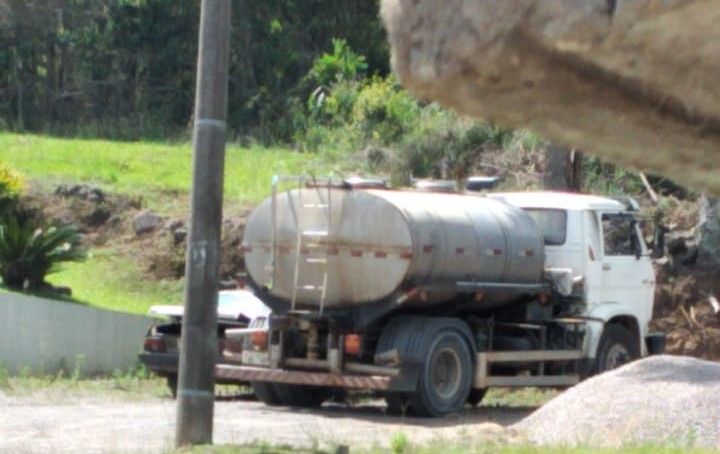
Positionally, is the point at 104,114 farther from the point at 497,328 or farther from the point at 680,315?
the point at 497,328

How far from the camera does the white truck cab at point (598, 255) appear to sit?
1970cm

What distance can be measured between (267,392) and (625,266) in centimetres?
494

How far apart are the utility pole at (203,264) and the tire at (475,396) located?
6476mm

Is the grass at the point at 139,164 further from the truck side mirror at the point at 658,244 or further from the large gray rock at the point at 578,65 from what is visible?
the large gray rock at the point at 578,65

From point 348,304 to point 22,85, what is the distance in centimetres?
2526

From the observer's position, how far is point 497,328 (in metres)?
19.7

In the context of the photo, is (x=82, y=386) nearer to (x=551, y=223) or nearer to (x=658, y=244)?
(x=551, y=223)

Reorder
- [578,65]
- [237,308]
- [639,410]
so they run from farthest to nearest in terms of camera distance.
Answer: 1. [237,308]
2. [639,410]
3. [578,65]

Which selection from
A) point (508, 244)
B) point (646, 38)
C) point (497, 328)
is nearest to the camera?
point (646, 38)

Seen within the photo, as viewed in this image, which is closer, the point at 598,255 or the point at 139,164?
the point at 598,255

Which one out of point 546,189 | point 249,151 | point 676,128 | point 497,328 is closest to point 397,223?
point 497,328

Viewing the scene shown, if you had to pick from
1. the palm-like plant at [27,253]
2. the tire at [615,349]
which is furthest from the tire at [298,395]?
the palm-like plant at [27,253]

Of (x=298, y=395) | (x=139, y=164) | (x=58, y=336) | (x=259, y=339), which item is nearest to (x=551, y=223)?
(x=298, y=395)

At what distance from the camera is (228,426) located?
16328 mm
